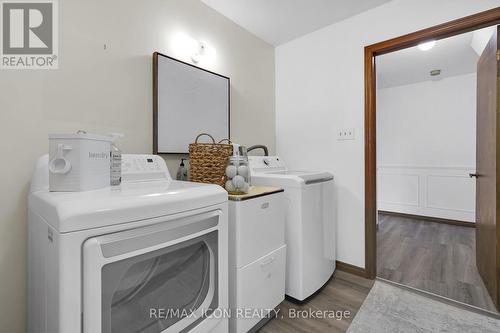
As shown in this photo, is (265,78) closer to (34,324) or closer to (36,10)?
(36,10)

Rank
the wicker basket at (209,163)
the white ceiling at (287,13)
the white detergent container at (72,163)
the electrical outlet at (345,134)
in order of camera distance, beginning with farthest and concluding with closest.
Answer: the electrical outlet at (345,134), the white ceiling at (287,13), the wicker basket at (209,163), the white detergent container at (72,163)

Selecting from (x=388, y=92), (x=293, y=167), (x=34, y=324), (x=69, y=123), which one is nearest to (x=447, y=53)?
(x=388, y=92)

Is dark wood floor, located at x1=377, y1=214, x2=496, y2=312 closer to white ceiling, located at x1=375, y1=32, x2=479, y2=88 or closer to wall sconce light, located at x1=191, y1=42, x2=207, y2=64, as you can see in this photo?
white ceiling, located at x1=375, y1=32, x2=479, y2=88

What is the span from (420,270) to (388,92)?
328cm

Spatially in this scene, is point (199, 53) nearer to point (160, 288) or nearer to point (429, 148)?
point (160, 288)

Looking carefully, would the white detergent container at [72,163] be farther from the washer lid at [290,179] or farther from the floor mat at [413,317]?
the floor mat at [413,317]

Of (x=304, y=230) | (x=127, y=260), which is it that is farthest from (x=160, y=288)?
(x=304, y=230)

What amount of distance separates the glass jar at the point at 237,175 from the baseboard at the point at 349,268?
143 centimetres

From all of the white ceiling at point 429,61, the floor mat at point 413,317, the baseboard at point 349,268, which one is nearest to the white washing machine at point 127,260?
the floor mat at point 413,317

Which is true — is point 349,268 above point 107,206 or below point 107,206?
below

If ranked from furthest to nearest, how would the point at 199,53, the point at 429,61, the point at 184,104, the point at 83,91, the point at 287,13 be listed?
the point at 429,61 < the point at 287,13 < the point at 199,53 < the point at 184,104 < the point at 83,91

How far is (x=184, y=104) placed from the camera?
5.83 ft

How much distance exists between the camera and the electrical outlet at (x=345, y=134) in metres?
2.16

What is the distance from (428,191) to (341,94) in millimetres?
2864
